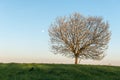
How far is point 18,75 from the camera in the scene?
69.4 ft

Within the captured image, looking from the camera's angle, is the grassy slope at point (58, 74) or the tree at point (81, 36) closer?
the grassy slope at point (58, 74)

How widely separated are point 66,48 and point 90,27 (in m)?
6.31

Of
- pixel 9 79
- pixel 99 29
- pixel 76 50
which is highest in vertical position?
pixel 99 29

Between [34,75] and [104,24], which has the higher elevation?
[104,24]

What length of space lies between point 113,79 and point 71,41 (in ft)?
94.3

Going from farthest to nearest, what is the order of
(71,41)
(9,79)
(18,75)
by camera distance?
(71,41), (18,75), (9,79)

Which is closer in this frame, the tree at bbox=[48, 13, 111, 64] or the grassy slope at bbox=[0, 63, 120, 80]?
the grassy slope at bbox=[0, 63, 120, 80]

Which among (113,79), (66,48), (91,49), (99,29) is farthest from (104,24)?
(113,79)

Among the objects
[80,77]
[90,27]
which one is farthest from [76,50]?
[80,77]

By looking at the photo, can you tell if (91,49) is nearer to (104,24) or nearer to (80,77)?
(104,24)

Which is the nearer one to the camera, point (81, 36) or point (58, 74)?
point (58, 74)

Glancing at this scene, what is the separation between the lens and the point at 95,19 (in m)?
51.5

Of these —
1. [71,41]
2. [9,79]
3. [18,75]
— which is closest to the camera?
[9,79]

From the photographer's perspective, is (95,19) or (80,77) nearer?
(80,77)
